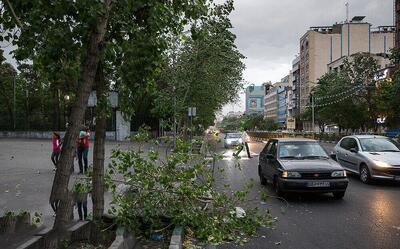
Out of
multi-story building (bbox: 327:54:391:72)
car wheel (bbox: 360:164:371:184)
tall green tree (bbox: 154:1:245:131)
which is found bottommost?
car wheel (bbox: 360:164:371:184)

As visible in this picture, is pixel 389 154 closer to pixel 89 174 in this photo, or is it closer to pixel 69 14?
pixel 89 174

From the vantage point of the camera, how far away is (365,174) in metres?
14.2

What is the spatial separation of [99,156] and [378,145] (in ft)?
37.5

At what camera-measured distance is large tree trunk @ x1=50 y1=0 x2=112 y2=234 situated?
181 inches

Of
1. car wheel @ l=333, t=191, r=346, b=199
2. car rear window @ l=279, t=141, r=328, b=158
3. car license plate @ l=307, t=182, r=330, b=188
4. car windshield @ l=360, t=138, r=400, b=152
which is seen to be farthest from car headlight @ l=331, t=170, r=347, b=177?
car windshield @ l=360, t=138, r=400, b=152

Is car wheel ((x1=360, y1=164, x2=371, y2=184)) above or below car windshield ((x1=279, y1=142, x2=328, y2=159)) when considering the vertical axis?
below

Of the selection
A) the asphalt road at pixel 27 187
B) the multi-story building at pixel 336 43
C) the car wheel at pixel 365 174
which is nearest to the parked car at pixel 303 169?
the car wheel at pixel 365 174

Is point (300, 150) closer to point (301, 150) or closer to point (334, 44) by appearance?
point (301, 150)

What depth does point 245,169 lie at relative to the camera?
19.6m

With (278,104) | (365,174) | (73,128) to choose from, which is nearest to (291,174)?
(365,174)

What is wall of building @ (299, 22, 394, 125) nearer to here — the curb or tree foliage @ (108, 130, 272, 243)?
tree foliage @ (108, 130, 272, 243)

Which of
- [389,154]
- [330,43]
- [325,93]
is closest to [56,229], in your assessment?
[389,154]

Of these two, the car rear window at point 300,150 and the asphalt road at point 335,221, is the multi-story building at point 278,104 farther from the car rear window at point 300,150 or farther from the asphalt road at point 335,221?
the asphalt road at point 335,221

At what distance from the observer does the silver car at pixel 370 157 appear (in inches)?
Answer: 523
